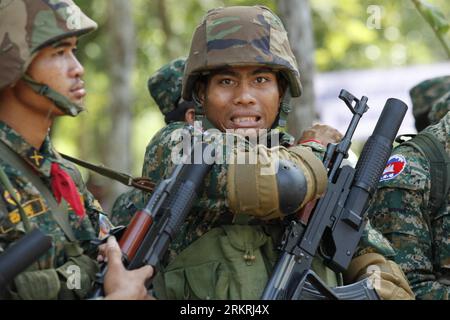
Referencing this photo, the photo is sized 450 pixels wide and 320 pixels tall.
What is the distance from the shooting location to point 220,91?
433cm

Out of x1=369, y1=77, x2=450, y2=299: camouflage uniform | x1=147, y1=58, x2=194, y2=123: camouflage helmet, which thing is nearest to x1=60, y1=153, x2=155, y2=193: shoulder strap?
x1=369, y1=77, x2=450, y2=299: camouflage uniform

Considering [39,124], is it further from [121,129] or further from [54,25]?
[121,129]

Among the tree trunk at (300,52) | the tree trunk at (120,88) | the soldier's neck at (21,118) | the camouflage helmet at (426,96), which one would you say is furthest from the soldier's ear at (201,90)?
the tree trunk at (120,88)

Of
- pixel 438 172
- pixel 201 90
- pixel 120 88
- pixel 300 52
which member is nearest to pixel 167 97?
pixel 201 90

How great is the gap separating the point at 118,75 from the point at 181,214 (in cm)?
1043

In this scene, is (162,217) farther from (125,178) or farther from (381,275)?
(381,275)

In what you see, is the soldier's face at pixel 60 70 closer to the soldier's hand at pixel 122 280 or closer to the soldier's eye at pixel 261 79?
the soldier's hand at pixel 122 280

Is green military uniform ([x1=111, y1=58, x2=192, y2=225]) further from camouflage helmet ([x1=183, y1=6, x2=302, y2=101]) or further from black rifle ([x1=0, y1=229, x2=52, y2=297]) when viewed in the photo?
black rifle ([x1=0, y1=229, x2=52, y2=297])

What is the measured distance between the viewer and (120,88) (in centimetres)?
1383

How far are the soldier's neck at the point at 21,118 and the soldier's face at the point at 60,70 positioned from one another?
0.10 meters

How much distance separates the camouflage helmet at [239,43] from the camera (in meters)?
4.21

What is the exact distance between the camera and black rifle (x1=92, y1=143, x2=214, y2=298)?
361 centimetres

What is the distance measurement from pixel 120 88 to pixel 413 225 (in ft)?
31.1
